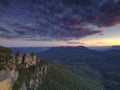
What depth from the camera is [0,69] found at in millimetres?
107312

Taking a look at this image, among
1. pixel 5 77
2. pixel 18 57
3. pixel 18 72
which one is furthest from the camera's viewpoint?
pixel 18 57

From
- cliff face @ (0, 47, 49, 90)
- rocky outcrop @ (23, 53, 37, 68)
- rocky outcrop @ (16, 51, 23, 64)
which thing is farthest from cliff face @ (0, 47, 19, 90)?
rocky outcrop @ (23, 53, 37, 68)

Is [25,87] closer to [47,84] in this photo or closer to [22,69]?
[22,69]

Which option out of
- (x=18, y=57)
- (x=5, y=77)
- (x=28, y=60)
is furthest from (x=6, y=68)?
(x=28, y=60)

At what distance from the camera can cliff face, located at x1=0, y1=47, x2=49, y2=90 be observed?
115238 mm

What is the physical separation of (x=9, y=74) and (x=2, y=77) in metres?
15.1

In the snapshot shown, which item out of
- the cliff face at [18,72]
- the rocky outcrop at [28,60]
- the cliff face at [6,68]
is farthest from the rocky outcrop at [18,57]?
the cliff face at [6,68]

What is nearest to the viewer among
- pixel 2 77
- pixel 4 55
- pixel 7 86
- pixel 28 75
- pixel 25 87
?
pixel 2 77

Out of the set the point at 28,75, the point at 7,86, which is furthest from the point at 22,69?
the point at 7,86

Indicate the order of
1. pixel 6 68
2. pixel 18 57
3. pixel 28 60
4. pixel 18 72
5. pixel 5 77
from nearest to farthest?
pixel 5 77, pixel 6 68, pixel 18 72, pixel 18 57, pixel 28 60

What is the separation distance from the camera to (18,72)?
15488cm

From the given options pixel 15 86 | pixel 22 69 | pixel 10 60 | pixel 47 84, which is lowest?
pixel 47 84

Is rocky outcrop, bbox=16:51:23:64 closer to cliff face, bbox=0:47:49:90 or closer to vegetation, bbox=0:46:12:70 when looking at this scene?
cliff face, bbox=0:47:49:90

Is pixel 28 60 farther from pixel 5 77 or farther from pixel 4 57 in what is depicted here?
pixel 5 77
